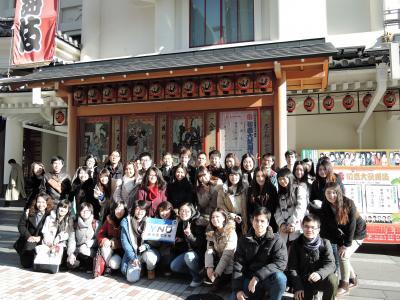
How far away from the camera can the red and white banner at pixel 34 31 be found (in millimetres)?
9008

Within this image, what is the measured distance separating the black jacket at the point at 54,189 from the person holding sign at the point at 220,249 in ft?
10.2

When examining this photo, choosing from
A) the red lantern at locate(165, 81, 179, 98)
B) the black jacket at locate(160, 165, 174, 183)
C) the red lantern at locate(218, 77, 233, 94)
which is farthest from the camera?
the red lantern at locate(165, 81, 179, 98)

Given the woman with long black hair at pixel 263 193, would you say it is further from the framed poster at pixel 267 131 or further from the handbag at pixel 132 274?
the framed poster at pixel 267 131

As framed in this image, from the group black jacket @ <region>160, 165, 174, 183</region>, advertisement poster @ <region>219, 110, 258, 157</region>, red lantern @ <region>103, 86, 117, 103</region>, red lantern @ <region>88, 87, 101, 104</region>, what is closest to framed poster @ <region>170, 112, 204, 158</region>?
advertisement poster @ <region>219, 110, 258, 157</region>

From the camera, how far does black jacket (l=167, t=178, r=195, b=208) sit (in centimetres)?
554

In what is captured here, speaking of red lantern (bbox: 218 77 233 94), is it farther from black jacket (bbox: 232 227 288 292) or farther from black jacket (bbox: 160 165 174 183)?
black jacket (bbox: 232 227 288 292)

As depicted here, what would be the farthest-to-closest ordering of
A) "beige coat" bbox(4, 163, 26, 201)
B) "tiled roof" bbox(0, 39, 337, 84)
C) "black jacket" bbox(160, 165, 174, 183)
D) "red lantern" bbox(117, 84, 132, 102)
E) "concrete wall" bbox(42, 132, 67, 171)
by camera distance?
"concrete wall" bbox(42, 132, 67, 171)
"beige coat" bbox(4, 163, 26, 201)
"red lantern" bbox(117, 84, 132, 102)
"tiled roof" bbox(0, 39, 337, 84)
"black jacket" bbox(160, 165, 174, 183)

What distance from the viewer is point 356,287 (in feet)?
15.7

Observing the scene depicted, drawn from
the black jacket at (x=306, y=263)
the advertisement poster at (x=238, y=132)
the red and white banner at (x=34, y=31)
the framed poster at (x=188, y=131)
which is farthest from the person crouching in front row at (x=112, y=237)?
the red and white banner at (x=34, y=31)

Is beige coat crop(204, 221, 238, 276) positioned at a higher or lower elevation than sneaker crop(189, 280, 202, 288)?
higher

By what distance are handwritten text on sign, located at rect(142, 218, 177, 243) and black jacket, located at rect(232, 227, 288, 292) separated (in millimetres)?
1364

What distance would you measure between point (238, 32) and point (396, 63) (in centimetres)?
451

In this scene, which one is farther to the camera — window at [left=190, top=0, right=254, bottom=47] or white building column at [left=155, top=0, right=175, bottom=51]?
white building column at [left=155, top=0, right=175, bottom=51]

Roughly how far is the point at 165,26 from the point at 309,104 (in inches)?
200
